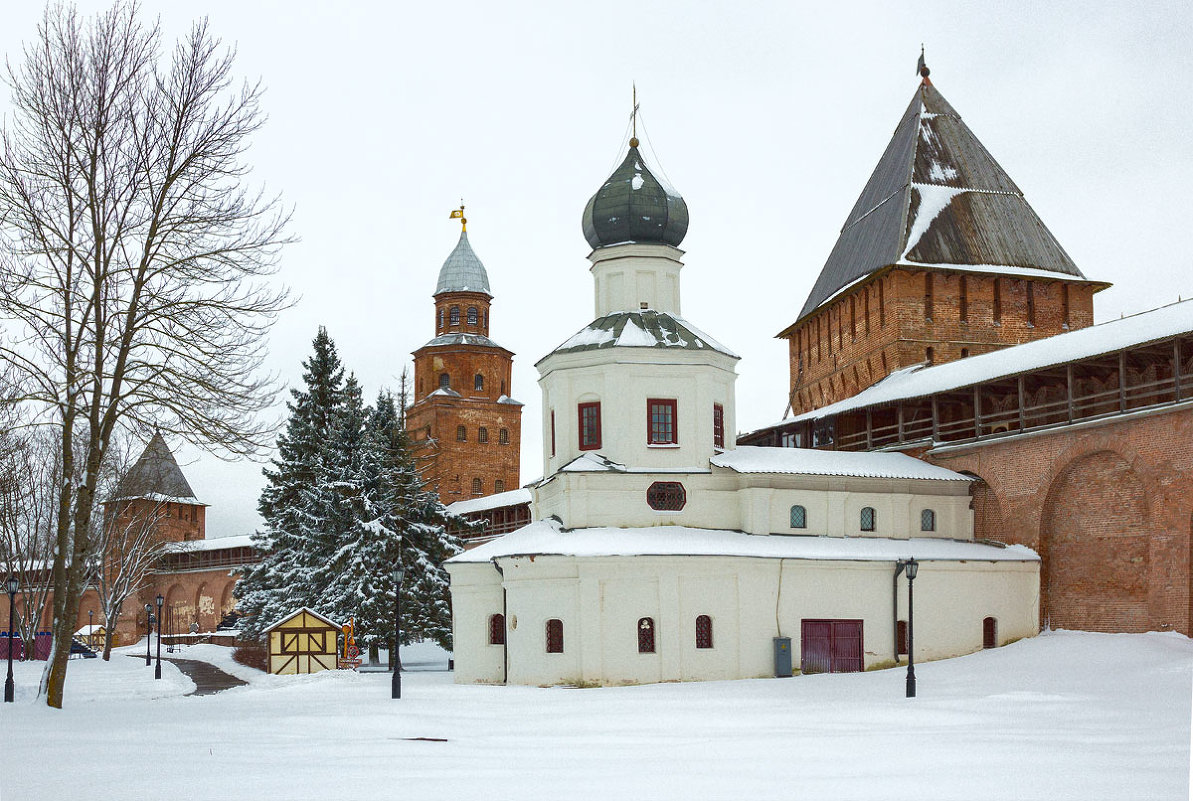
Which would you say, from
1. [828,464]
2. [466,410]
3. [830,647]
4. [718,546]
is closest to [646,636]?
[718,546]

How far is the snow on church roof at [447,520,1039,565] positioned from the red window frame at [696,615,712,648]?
1.55 m

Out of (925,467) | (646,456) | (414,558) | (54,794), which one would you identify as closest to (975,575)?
(925,467)

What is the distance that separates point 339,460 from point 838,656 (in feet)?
60.7

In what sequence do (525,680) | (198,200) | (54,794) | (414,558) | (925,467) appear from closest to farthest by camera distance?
(54,794) → (198,200) → (525,680) → (925,467) → (414,558)

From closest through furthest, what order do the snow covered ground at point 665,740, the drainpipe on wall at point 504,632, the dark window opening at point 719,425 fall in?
the snow covered ground at point 665,740 < the drainpipe on wall at point 504,632 < the dark window opening at point 719,425

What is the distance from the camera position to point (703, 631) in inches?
1117

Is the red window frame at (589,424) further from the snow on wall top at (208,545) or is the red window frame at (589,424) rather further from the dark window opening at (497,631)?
the snow on wall top at (208,545)

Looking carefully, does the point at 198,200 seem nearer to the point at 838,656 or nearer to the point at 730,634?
the point at 730,634

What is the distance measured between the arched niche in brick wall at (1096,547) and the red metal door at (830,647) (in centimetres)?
489

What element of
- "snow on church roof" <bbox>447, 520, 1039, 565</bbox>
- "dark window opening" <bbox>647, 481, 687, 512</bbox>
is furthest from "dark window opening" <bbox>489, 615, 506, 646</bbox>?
"dark window opening" <bbox>647, 481, 687, 512</bbox>

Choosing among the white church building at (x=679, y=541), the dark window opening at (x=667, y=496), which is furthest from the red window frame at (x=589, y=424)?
the dark window opening at (x=667, y=496)

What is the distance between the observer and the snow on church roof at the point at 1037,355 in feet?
86.6

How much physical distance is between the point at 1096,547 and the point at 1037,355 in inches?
A: 184

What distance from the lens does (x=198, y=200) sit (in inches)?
787
